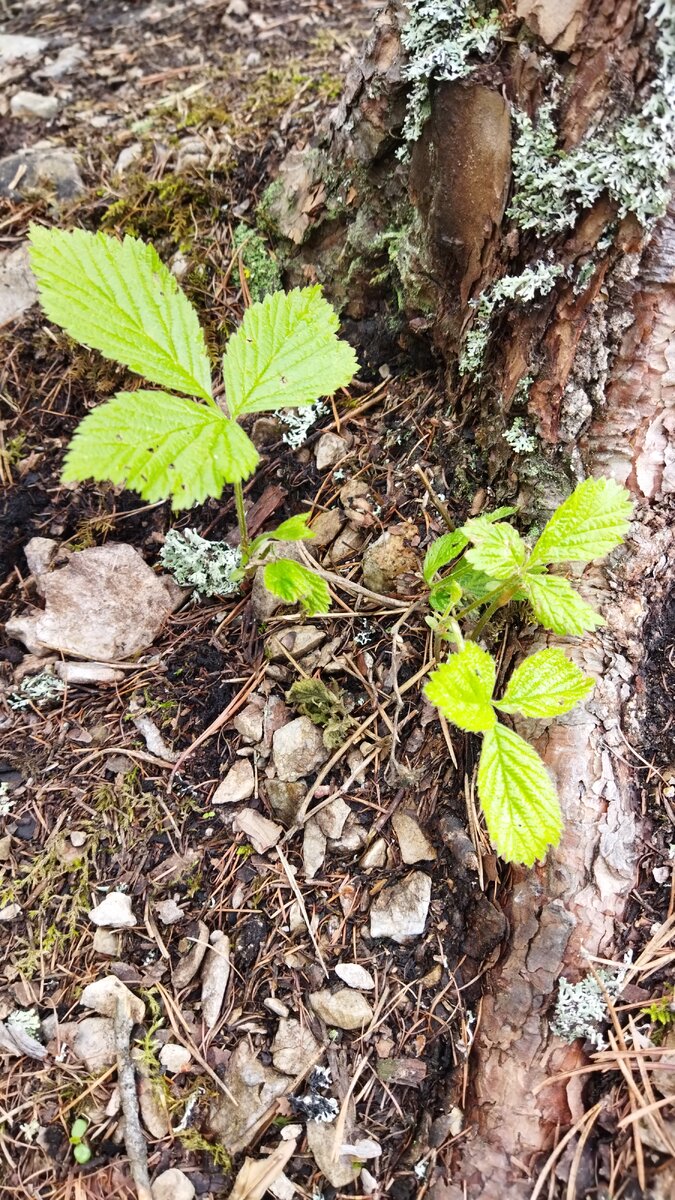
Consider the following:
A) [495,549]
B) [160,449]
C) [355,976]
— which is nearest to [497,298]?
[495,549]

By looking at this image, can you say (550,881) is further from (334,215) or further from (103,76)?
(103,76)

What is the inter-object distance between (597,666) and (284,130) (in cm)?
219

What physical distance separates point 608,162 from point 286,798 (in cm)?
168

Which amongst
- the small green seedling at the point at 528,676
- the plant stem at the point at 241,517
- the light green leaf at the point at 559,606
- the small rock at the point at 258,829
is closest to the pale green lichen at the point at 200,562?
the plant stem at the point at 241,517

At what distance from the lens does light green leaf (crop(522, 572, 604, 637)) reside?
5.77 ft

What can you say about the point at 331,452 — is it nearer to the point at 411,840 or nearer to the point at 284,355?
the point at 284,355

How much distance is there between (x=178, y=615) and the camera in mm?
2318

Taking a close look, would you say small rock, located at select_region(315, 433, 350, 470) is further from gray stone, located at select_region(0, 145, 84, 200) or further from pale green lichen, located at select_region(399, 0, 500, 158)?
gray stone, located at select_region(0, 145, 84, 200)

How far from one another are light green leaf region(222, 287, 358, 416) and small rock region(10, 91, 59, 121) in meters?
1.83

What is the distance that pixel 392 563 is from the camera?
7.11 ft

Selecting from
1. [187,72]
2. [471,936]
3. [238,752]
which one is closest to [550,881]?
[471,936]

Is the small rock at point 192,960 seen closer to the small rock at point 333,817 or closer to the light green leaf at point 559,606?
the small rock at point 333,817

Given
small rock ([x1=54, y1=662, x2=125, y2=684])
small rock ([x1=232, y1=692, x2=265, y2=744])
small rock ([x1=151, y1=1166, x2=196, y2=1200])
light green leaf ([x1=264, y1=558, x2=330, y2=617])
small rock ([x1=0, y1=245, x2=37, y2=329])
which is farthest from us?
small rock ([x1=0, y1=245, x2=37, y2=329])

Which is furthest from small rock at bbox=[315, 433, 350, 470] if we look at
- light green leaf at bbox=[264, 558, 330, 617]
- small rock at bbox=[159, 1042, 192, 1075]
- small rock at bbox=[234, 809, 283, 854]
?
small rock at bbox=[159, 1042, 192, 1075]
